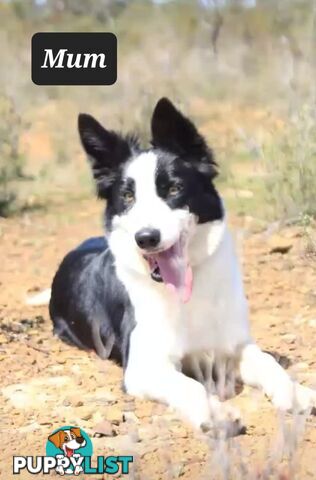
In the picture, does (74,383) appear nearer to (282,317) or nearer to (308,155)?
(282,317)

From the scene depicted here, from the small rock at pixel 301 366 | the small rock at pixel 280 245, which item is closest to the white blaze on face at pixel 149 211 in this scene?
the small rock at pixel 301 366

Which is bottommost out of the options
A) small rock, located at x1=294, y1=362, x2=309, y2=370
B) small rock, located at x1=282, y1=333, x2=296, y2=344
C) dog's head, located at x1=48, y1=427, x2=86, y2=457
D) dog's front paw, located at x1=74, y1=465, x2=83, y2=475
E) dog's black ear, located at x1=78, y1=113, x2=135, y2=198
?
dog's front paw, located at x1=74, y1=465, x2=83, y2=475

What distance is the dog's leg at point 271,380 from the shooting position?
304 cm

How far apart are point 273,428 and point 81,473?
667mm

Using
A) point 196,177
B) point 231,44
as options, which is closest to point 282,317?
point 196,177

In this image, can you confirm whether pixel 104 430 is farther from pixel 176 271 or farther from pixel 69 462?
pixel 176 271

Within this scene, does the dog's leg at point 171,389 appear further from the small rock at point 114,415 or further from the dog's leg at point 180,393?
Result: the small rock at point 114,415

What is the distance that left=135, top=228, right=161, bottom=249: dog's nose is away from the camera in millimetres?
3076

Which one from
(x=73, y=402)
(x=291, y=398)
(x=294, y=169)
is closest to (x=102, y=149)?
(x=73, y=402)

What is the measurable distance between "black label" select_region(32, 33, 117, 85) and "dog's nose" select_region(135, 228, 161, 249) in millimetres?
523

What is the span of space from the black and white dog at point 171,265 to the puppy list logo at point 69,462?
55cm

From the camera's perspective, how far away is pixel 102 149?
3492 millimetres

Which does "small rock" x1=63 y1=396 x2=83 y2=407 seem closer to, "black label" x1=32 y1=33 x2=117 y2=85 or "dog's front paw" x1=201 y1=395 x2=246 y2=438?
"dog's front paw" x1=201 y1=395 x2=246 y2=438

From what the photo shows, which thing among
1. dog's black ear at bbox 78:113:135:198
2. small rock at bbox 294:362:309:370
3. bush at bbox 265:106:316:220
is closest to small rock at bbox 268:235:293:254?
bush at bbox 265:106:316:220
